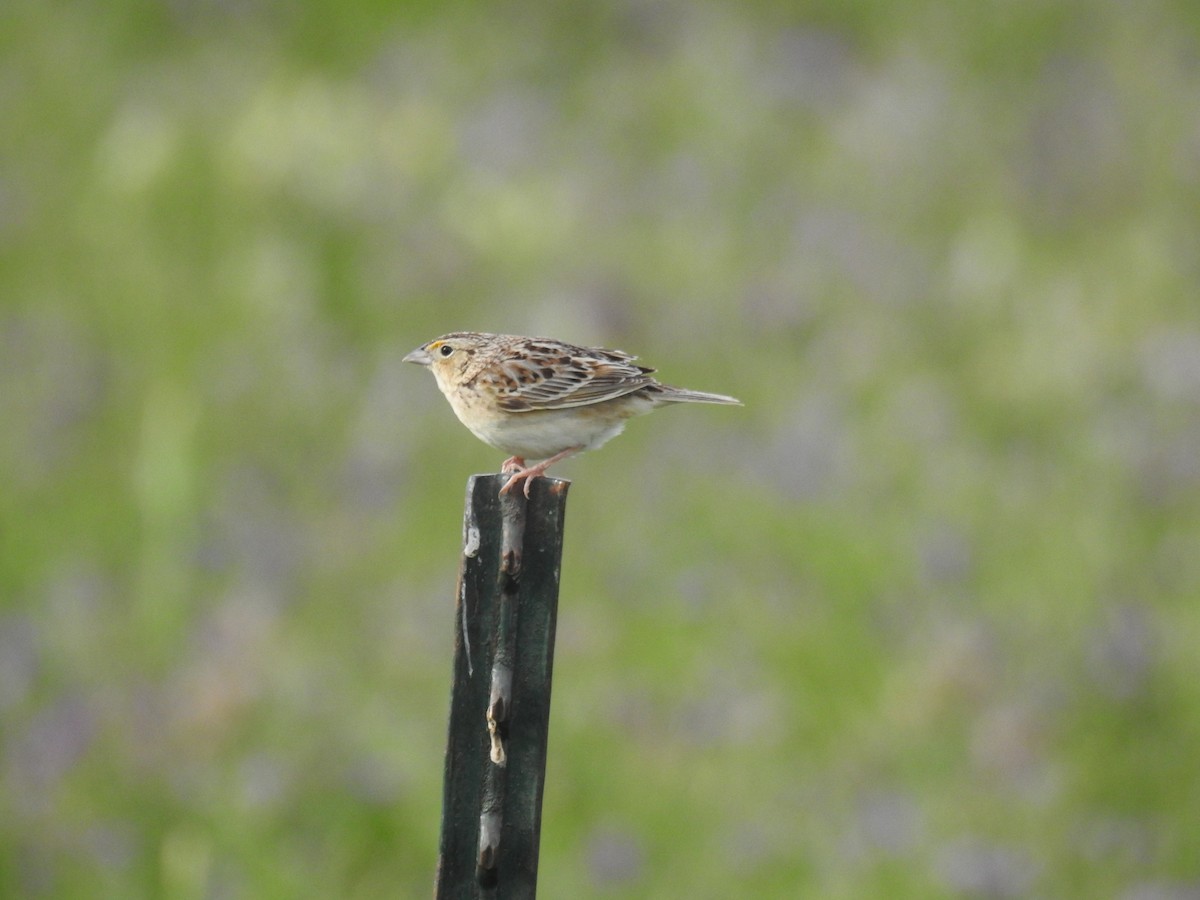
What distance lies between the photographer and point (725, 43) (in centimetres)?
1554

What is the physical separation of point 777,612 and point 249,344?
448cm

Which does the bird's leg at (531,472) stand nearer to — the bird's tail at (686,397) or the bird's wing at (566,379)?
the bird's wing at (566,379)

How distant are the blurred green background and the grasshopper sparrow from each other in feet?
6.72

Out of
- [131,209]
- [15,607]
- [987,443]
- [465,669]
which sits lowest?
[465,669]

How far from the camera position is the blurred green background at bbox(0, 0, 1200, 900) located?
9094 millimetres

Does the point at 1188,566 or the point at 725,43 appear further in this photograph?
the point at 725,43

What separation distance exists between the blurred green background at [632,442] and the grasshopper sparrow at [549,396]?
6.72 ft

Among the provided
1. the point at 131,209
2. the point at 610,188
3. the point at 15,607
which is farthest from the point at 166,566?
the point at 610,188

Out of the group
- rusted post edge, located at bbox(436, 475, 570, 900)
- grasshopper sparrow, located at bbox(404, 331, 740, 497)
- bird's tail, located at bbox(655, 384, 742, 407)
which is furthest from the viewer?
bird's tail, located at bbox(655, 384, 742, 407)

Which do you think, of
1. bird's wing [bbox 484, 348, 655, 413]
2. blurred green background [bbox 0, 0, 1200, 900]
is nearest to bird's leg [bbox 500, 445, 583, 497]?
bird's wing [bbox 484, 348, 655, 413]

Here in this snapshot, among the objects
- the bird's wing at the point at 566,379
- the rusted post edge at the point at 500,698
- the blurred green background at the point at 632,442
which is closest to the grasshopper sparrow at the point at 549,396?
the bird's wing at the point at 566,379

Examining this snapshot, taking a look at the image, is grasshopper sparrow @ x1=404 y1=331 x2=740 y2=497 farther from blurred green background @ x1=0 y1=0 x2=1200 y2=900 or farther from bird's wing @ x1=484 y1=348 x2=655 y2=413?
blurred green background @ x1=0 y1=0 x2=1200 y2=900

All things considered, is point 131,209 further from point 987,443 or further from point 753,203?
point 987,443

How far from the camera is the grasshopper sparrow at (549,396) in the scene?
546cm
